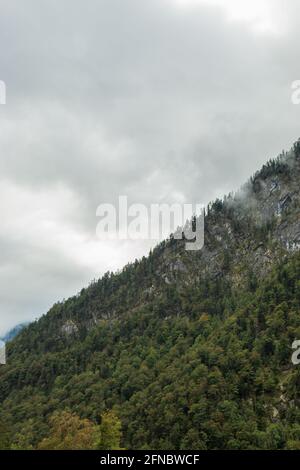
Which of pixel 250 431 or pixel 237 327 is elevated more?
pixel 237 327

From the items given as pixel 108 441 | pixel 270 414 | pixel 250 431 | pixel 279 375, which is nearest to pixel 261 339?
pixel 279 375

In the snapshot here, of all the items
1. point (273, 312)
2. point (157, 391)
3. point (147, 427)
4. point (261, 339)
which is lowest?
point (147, 427)

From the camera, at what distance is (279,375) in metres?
159

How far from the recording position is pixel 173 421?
499ft

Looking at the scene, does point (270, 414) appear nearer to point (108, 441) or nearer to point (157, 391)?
point (157, 391)

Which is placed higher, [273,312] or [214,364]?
[273,312]

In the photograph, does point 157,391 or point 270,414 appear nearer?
point 270,414

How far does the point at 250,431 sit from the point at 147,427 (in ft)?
130
